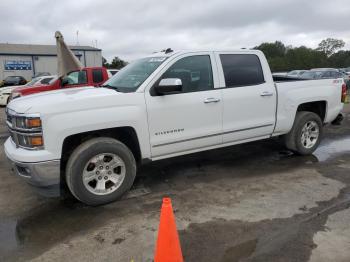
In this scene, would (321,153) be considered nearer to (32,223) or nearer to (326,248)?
(326,248)

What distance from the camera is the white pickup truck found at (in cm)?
391

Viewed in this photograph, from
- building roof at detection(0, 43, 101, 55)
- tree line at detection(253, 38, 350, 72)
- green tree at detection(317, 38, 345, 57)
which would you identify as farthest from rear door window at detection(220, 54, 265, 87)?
green tree at detection(317, 38, 345, 57)

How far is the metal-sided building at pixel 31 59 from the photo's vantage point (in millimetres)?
39656

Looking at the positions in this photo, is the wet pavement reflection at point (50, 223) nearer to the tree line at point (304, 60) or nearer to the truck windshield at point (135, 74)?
the truck windshield at point (135, 74)

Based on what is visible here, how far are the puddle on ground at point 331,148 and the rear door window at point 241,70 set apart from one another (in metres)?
2.00

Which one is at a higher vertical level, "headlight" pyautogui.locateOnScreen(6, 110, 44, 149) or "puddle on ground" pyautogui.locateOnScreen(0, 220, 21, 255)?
"headlight" pyautogui.locateOnScreen(6, 110, 44, 149)

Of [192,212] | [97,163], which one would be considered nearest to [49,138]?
[97,163]

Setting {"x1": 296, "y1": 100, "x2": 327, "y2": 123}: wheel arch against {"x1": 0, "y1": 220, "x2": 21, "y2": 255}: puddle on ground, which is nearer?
{"x1": 0, "y1": 220, "x2": 21, "y2": 255}: puddle on ground

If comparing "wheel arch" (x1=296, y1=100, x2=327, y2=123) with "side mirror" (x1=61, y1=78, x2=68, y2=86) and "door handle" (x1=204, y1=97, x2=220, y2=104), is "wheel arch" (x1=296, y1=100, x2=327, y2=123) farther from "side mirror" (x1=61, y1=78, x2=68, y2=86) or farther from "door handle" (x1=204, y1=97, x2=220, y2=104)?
"side mirror" (x1=61, y1=78, x2=68, y2=86)

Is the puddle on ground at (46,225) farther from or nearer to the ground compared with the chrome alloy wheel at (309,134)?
nearer to the ground

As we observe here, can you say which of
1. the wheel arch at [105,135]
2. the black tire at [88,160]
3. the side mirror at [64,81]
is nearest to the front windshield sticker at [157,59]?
the wheel arch at [105,135]

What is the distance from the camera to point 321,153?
21.7ft

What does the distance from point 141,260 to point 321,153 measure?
474cm

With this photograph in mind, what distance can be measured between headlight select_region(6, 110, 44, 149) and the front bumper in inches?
8.3
